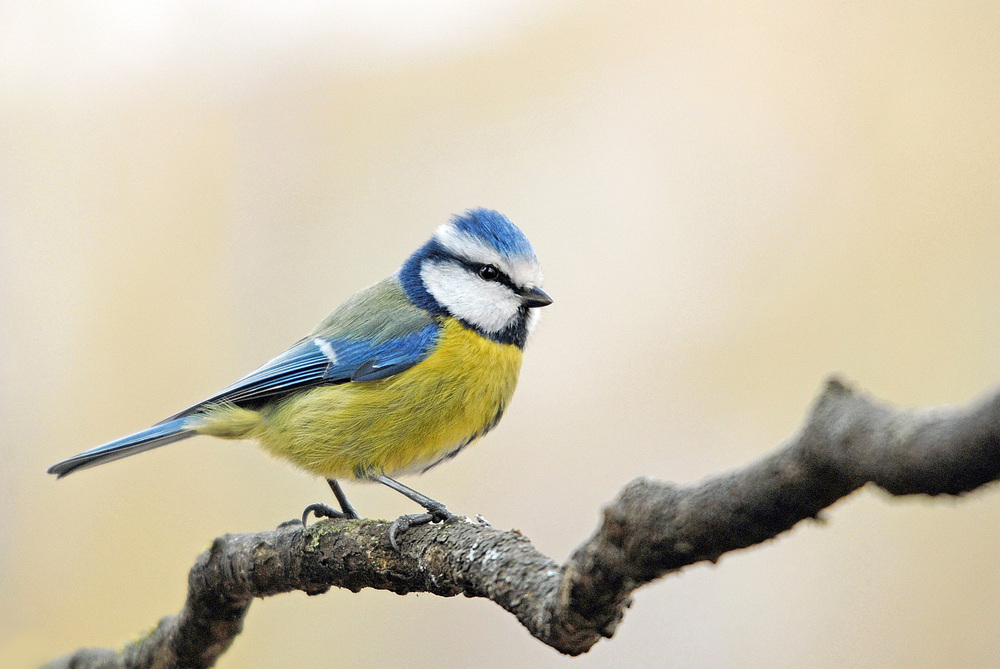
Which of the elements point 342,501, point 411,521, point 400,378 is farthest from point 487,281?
point 411,521

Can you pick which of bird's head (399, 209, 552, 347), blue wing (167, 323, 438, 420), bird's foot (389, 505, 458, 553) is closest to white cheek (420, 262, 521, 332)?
bird's head (399, 209, 552, 347)

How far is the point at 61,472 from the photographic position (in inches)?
80.7

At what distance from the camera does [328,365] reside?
6.95 ft

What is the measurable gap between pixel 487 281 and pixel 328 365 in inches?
18.2

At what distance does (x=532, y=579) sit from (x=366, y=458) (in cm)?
92

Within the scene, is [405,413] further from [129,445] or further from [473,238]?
[129,445]

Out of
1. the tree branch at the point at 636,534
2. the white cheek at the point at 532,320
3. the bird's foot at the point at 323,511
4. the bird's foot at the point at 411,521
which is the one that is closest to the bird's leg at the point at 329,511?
the bird's foot at the point at 323,511

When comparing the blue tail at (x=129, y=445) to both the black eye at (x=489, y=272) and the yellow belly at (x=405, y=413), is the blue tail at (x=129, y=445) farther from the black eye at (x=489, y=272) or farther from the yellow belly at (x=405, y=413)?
the black eye at (x=489, y=272)

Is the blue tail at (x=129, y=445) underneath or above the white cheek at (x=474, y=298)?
underneath

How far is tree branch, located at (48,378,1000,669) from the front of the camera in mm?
633

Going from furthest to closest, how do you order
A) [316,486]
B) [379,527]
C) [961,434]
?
[316,486] → [379,527] → [961,434]

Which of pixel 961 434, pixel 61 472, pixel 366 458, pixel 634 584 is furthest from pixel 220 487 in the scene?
pixel 961 434

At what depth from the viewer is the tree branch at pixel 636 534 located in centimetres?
63

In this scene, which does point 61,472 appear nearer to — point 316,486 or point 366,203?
point 316,486
